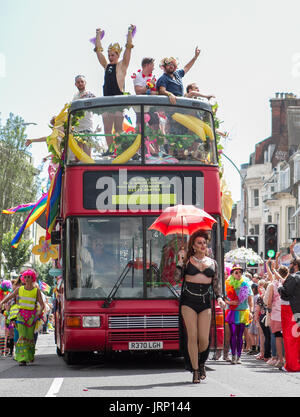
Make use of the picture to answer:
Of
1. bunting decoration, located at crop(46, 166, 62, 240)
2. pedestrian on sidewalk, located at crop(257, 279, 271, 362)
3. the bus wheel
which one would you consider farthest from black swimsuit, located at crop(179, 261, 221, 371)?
pedestrian on sidewalk, located at crop(257, 279, 271, 362)

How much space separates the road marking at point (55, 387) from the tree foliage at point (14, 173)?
52.2 meters

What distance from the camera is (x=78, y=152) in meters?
15.6

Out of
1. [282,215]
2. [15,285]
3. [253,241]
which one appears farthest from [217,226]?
[282,215]

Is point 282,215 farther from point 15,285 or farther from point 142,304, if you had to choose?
point 142,304

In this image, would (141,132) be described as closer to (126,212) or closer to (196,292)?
(126,212)

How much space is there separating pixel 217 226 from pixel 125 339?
2.34 m

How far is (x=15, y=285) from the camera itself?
20109mm

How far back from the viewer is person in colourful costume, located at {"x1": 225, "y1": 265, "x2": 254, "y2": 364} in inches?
698

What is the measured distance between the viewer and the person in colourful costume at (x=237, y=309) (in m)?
17.7

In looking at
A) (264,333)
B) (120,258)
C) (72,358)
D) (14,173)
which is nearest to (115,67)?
(120,258)

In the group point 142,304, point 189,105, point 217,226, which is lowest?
point 142,304

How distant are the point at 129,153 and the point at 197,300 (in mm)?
3836

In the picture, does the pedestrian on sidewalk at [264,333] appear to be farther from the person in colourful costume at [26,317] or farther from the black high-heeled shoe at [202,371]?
the black high-heeled shoe at [202,371]

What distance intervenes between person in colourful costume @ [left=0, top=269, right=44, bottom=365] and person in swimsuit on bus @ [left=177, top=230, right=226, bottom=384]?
5338 millimetres
